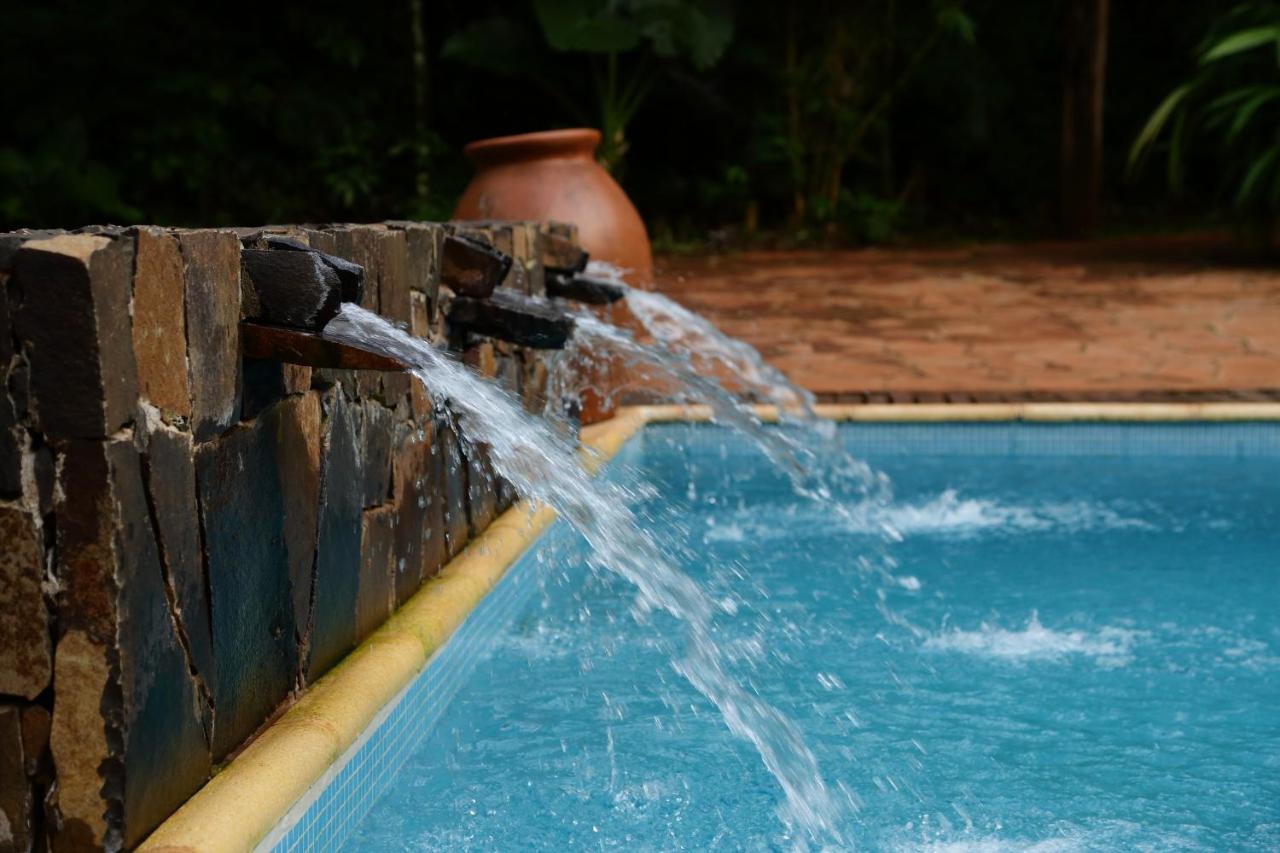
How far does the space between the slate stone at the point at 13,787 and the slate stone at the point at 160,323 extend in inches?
17.2

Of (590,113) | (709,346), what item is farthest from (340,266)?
(590,113)

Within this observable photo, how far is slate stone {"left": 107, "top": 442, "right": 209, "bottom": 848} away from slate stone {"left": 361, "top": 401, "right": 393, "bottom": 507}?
955 mm

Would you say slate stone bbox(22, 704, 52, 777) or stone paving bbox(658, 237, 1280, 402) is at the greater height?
slate stone bbox(22, 704, 52, 777)

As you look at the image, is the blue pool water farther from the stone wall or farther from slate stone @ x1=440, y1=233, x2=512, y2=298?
slate stone @ x1=440, y1=233, x2=512, y2=298

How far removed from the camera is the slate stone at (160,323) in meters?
1.91

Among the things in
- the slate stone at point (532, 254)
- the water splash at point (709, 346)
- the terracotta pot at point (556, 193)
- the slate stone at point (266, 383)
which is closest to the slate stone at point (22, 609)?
the slate stone at point (266, 383)

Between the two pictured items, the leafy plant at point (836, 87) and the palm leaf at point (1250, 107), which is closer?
the palm leaf at point (1250, 107)

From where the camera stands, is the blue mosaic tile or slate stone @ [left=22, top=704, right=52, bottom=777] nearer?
slate stone @ [left=22, top=704, right=52, bottom=777]

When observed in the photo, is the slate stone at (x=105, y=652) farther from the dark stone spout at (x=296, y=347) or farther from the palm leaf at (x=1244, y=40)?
the palm leaf at (x=1244, y=40)

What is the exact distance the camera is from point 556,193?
603 centimetres

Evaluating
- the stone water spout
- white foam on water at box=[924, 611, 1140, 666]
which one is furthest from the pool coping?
white foam on water at box=[924, 611, 1140, 666]

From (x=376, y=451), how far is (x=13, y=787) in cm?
128

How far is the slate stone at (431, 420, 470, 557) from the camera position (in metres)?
3.65

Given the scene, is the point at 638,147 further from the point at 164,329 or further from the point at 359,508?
the point at 164,329
